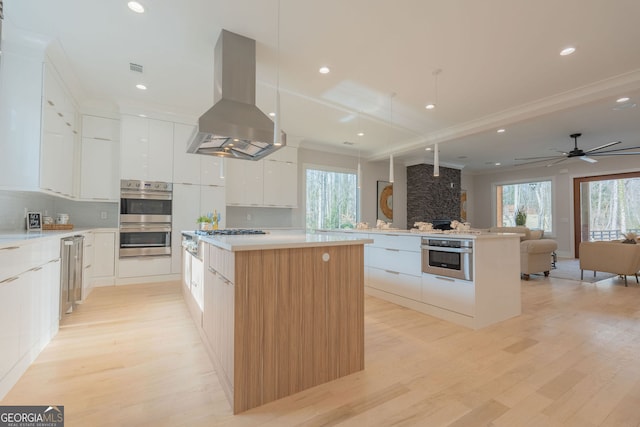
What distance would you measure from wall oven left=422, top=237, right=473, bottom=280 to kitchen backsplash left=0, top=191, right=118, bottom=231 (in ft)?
14.5

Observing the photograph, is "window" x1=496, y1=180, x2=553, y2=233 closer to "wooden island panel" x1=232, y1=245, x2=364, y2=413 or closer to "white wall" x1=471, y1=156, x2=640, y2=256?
"white wall" x1=471, y1=156, x2=640, y2=256

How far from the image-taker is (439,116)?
4828 millimetres

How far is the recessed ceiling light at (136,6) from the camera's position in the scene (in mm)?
2337

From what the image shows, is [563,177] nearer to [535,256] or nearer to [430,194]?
[430,194]

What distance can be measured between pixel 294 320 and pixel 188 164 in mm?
3929

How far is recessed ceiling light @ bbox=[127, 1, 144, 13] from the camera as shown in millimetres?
2337

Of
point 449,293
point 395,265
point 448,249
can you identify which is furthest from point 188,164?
point 449,293

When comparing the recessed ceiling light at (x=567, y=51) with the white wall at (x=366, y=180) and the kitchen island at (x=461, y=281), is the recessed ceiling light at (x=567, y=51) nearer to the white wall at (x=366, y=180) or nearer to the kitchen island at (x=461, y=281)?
the kitchen island at (x=461, y=281)

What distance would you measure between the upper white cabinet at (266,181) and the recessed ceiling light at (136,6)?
119 inches

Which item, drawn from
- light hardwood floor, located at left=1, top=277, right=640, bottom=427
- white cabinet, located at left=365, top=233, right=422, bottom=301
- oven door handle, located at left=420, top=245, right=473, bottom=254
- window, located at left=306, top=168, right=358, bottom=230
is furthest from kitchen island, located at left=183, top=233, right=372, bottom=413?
window, located at left=306, top=168, right=358, bottom=230

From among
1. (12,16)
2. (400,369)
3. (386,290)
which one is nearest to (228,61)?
(12,16)

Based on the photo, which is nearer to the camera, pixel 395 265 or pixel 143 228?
pixel 395 265

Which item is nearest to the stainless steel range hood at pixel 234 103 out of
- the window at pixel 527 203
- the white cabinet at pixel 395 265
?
the white cabinet at pixel 395 265

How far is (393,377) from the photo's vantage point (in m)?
1.95
